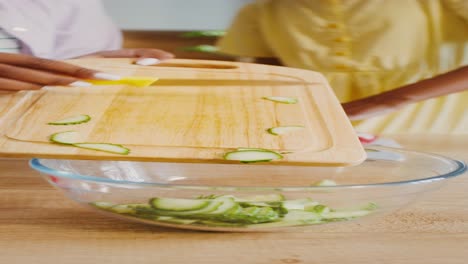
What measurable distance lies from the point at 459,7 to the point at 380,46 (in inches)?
6.9

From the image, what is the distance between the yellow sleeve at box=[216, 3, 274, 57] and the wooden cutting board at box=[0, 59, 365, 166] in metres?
0.65

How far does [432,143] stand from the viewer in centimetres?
108

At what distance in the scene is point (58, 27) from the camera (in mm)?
2197

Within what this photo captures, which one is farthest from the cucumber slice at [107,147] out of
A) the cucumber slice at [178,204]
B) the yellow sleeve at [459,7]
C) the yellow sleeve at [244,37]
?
the yellow sleeve at [244,37]

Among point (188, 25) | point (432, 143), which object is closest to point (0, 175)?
point (432, 143)

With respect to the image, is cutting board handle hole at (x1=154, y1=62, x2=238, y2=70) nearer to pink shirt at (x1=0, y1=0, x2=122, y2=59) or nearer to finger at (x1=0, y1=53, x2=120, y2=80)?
finger at (x1=0, y1=53, x2=120, y2=80)

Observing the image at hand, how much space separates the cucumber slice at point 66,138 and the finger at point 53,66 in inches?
13.0

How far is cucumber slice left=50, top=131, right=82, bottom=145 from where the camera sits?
723mm

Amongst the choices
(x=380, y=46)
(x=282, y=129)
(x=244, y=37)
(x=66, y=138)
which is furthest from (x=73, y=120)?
(x=244, y=37)

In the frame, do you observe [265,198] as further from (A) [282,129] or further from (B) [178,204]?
(A) [282,129]

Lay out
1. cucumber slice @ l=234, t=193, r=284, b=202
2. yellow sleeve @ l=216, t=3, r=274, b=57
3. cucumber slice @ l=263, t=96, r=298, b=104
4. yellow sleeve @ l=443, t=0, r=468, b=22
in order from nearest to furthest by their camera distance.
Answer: cucumber slice @ l=234, t=193, r=284, b=202
cucumber slice @ l=263, t=96, r=298, b=104
yellow sleeve @ l=443, t=0, r=468, b=22
yellow sleeve @ l=216, t=3, r=274, b=57

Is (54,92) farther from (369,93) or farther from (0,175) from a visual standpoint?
(369,93)

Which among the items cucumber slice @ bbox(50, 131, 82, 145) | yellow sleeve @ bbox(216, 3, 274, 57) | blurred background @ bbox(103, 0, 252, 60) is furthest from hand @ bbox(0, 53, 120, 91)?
blurred background @ bbox(103, 0, 252, 60)

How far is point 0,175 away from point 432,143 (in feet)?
1.87
